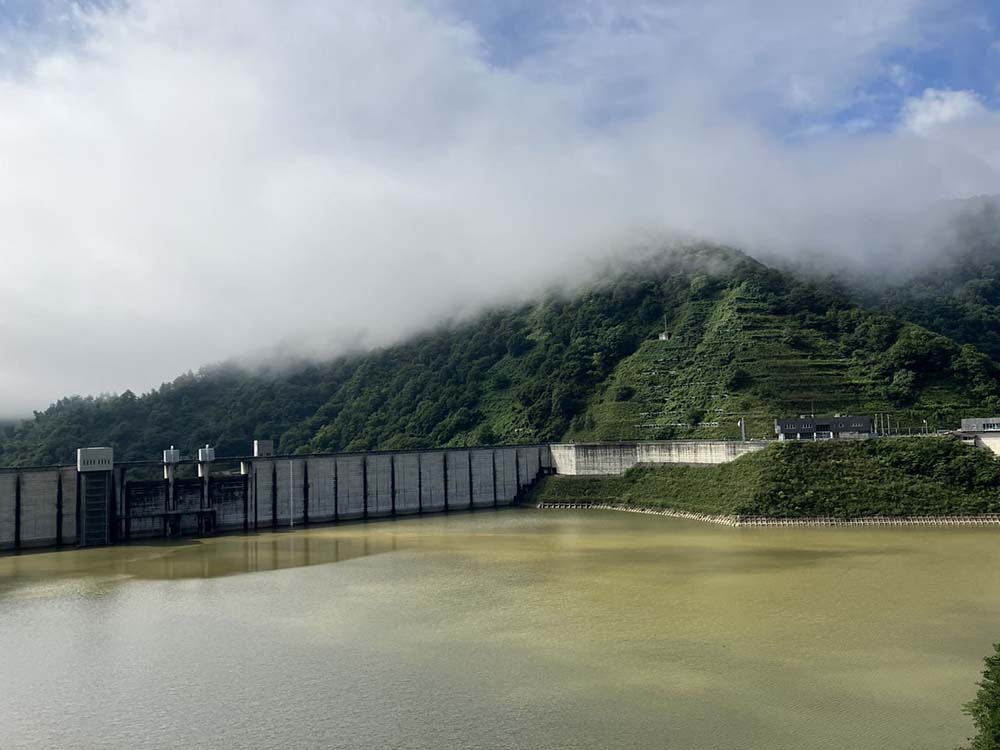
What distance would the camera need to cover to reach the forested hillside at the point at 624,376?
74.3m

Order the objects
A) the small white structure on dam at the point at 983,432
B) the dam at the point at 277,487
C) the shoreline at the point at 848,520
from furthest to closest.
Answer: the small white structure on dam at the point at 983,432 < the dam at the point at 277,487 < the shoreline at the point at 848,520

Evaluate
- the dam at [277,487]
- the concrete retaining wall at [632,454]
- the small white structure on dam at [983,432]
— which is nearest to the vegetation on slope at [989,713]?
the small white structure on dam at [983,432]

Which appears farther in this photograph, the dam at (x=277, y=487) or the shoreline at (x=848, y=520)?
the dam at (x=277, y=487)

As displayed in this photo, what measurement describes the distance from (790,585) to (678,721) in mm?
16318

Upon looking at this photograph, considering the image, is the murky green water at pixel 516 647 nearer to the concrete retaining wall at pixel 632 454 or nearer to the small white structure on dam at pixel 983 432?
the small white structure on dam at pixel 983 432

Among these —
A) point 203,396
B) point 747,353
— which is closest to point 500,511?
point 747,353

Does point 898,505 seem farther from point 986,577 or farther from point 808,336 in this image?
point 808,336

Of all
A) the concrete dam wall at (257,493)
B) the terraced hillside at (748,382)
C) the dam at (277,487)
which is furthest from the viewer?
the terraced hillside at (748,382)

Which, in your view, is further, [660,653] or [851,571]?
[851,571]

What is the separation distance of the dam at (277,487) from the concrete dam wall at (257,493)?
2.9 inches

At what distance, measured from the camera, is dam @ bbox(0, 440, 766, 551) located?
170 feet

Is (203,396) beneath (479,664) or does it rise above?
above

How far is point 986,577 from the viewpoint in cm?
3409

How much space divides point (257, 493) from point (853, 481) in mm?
43970
